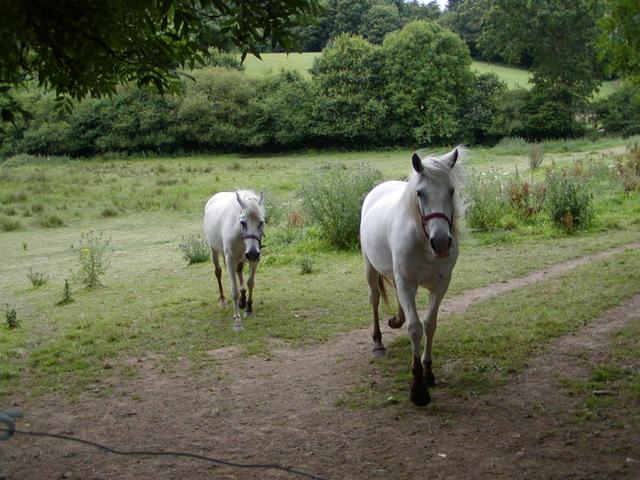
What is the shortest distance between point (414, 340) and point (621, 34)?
4104 mm

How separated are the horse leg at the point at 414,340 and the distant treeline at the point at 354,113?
1497 inches

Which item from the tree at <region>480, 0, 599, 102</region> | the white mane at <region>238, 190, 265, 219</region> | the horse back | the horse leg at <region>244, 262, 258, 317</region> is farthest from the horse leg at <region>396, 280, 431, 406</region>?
the tree at <region>480, 0, 599, 102</region>

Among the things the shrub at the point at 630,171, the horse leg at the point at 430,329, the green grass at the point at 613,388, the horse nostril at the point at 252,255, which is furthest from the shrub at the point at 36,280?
the shrub at the point at 630,171

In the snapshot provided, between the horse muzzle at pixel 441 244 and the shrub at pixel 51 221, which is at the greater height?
the horse muzzle at pixel 441 244

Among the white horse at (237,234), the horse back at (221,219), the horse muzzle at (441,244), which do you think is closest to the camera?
the horse muzzle at (441,244)

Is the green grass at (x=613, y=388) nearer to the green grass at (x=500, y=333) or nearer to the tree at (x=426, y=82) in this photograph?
the green grass at (x=500, y=333)

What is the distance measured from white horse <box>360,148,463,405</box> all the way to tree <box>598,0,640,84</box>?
251cm

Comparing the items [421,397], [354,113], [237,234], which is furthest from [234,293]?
[354,113]

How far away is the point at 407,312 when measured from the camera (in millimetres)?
5785

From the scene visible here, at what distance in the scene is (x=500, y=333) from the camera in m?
7.23

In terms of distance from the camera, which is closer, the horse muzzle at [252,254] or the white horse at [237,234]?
the horse muzzle at [252,254]

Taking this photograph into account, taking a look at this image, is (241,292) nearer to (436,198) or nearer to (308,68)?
(436,198)

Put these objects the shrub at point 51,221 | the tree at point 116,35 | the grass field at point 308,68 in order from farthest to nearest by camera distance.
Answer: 1. the grass field at point 308,68
2. the shrub at point 51,221
3. the tree at point 116,35

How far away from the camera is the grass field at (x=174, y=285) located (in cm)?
768
